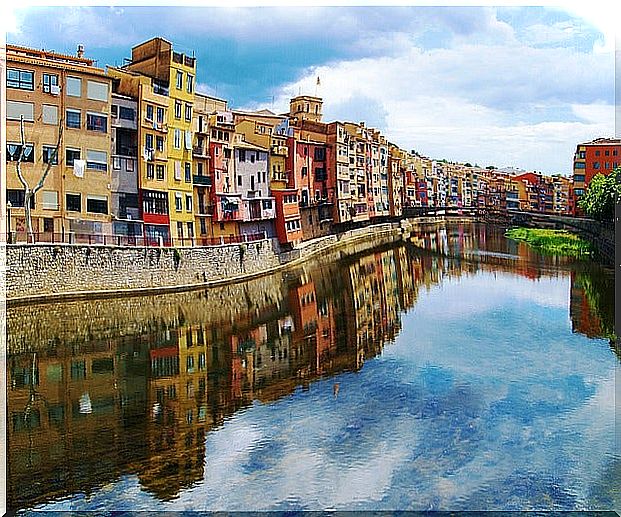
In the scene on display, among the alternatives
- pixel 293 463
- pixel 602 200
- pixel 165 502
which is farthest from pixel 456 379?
pixel 602 200

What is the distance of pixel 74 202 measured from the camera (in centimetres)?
696

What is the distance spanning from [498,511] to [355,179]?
1063 centimetres

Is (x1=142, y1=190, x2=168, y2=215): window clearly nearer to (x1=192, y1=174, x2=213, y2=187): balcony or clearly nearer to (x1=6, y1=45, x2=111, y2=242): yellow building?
(x1=6, y1=45, x2=111, y2=242): yellow building

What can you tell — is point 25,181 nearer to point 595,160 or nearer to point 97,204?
point 97,204

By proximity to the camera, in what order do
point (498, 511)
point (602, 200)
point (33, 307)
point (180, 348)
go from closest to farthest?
1. point (498, 511)
2. point (180, 348)
3. point (33, 307)
4. point (602, 200)

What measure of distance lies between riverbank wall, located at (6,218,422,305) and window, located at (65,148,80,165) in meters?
0.97

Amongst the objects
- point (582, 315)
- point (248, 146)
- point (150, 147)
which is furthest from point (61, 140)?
point (582, 315)

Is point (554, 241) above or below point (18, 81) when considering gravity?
below

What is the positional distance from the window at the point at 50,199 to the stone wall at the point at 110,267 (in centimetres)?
58

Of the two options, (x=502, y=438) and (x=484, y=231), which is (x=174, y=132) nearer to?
(x=502, y=438)

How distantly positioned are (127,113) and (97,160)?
626 mm

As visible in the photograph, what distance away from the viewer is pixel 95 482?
3.08 metres

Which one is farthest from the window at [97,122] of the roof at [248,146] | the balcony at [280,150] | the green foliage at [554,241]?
the green foliage at [554,241]

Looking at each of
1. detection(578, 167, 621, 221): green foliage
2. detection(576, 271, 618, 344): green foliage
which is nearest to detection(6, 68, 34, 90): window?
detection(576, 271, 618, 344): green foliage
